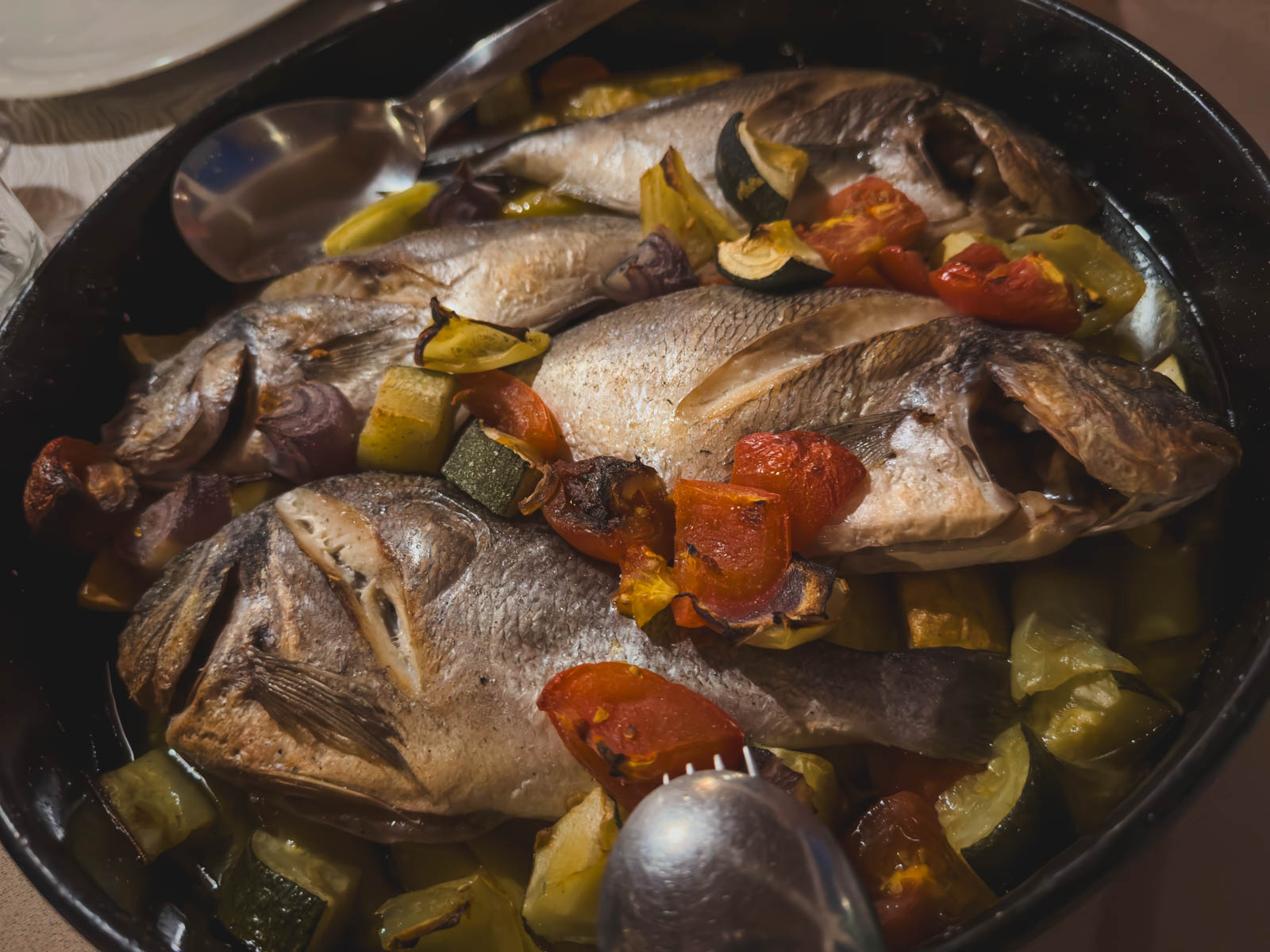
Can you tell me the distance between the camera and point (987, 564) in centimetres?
144

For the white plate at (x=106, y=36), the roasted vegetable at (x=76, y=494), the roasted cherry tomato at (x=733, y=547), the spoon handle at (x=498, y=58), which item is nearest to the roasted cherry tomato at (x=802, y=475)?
the roasted cherry tomato at (x=733, y=547)

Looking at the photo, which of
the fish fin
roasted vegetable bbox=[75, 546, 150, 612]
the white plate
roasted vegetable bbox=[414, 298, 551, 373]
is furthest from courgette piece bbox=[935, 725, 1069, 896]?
the white plate

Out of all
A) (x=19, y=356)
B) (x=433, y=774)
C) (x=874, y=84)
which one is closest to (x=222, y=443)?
(x=19, y=356)

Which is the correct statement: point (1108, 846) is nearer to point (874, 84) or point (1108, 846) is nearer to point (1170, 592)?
point (1170, 592)

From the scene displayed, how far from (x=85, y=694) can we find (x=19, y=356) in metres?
0.68

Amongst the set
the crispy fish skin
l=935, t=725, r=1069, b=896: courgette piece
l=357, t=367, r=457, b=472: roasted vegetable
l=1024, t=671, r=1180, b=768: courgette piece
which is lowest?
l=935, t=725, r=1069, b=896: courgette piece

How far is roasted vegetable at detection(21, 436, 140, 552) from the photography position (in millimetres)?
1498

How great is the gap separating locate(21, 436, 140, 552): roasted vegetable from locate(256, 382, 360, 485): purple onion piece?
1.01ft

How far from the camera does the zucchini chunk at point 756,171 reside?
5.63ft

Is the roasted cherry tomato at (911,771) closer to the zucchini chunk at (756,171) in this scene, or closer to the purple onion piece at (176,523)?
the zucchini chunk at (756,171)

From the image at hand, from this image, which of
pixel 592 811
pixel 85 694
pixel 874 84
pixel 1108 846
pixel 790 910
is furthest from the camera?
pixel 874 84

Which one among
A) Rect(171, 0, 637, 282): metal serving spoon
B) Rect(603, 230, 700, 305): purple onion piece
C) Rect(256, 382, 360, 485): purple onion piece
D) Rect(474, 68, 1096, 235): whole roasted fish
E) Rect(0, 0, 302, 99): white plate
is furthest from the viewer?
Rect(0, 0, 302, 99): white plate

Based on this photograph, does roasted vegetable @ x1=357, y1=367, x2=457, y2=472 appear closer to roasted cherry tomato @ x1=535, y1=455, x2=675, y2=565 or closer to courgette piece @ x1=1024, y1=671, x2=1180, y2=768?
roasted cherry tomato @ x1=535, y1=455, x2=675, y2=565

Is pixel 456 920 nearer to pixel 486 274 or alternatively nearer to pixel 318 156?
pixel 486 274
